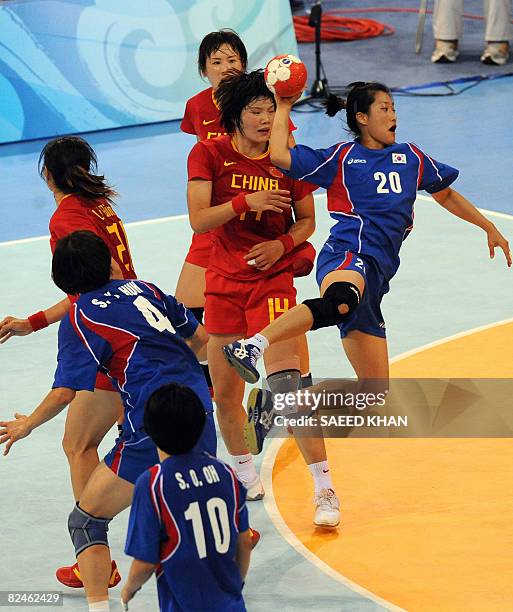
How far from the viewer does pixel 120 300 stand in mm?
5512

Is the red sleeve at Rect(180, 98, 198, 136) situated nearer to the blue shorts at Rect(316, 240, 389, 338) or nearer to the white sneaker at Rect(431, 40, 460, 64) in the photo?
the blue shorts at Rect(316, 240, 389, 338)

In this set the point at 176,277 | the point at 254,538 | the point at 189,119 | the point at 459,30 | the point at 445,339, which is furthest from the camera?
the point at 459,30

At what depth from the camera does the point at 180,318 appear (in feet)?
18.9

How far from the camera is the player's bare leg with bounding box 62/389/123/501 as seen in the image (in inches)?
239

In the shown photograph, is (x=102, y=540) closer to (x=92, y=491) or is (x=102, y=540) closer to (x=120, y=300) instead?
(x=92, y=491)

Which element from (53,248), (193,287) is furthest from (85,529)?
(193,287)

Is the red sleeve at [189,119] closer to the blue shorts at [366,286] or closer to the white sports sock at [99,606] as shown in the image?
the blue shorts at [366,286]

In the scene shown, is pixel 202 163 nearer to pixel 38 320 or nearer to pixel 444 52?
pixel 38 320

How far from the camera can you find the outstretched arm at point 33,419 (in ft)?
17.3

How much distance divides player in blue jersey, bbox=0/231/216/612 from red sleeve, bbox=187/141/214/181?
5.21ft

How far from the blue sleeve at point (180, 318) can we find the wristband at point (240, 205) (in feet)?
3.65

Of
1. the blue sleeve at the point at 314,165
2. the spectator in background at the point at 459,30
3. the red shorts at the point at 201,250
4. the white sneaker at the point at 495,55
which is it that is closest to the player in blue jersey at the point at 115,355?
the blue sleeve at the point at 314,165

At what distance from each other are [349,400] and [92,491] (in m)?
3.00

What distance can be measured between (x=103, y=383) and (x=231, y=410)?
126cm
